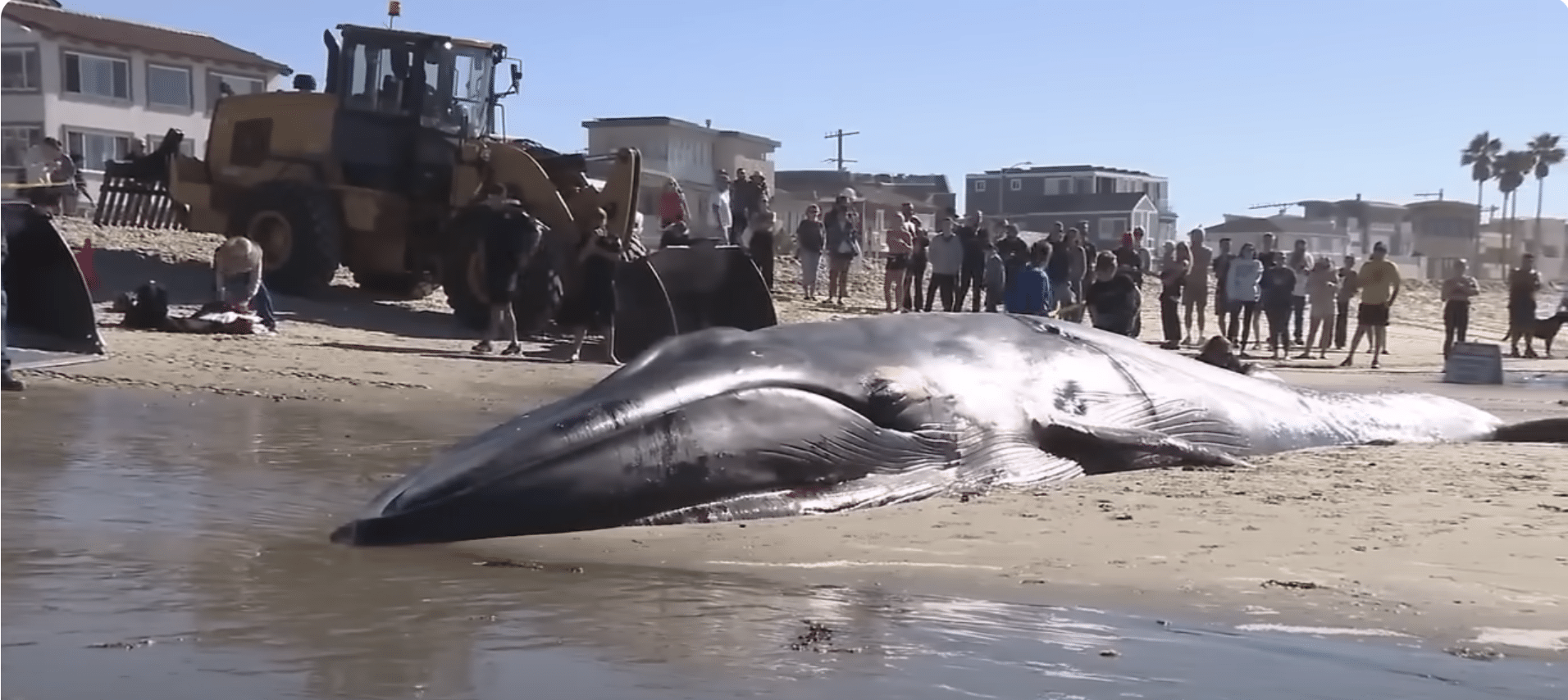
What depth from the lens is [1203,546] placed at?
20.9ft

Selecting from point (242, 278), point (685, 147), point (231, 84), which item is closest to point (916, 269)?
point (242, 278)

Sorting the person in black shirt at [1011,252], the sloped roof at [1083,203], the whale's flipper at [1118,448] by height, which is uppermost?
the sloped roof at [1083,203]

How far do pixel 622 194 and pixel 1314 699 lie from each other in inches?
612

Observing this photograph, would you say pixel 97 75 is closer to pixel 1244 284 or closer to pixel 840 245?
pixel 840 245

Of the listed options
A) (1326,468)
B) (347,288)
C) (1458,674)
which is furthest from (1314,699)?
(347,288)

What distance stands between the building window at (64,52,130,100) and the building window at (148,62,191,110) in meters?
0.77

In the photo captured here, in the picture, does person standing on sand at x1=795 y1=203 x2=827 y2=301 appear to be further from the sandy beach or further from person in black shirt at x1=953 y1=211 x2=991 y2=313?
the sandy beach

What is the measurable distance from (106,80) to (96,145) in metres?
2.03

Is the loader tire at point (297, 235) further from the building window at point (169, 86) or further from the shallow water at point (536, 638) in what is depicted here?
the building window at point (169, 86)

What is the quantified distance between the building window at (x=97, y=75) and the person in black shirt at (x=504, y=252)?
37196mm

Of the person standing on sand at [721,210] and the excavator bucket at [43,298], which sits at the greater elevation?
the person standing on sand at [721,210]

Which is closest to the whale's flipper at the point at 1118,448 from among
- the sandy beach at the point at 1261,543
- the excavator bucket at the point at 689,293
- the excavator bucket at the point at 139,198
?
the sandy beach at the point at 1261,543

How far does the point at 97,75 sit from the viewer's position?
164 feet

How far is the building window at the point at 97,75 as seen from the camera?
4934 cm
